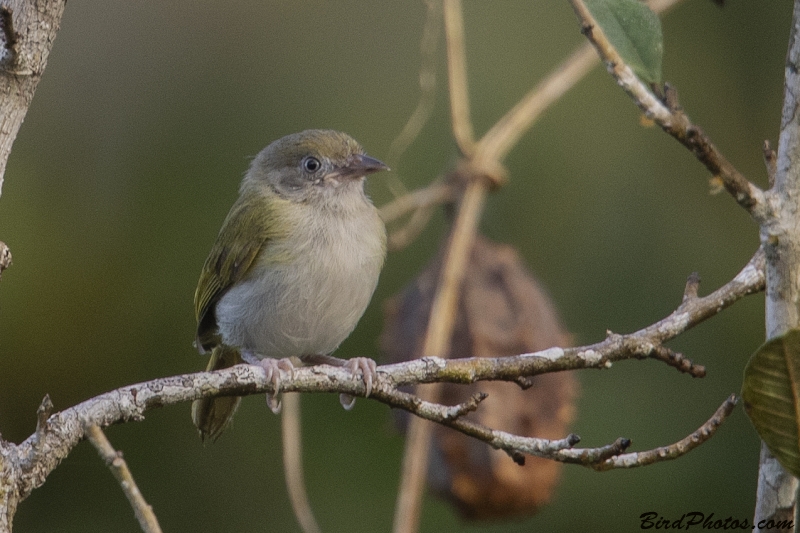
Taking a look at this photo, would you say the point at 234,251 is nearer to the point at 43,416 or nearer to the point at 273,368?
the point at 273,368

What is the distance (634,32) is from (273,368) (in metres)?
1.23

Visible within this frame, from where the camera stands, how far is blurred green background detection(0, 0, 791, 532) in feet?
19.4

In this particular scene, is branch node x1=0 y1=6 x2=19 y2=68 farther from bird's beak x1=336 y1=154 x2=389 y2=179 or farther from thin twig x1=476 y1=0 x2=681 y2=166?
thin twig x1=476 y1=0 x2=681 y2=166

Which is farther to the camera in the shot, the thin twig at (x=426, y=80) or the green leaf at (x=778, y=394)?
the thin twig at (x=426, y=80)

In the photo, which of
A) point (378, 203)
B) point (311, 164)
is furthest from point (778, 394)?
point (378, 203)

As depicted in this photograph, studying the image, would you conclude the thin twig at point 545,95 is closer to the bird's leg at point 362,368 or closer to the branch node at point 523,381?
the bird's leg at point 362,368

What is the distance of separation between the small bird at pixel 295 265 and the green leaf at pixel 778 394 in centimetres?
176

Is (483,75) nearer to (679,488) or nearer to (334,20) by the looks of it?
(334,20)

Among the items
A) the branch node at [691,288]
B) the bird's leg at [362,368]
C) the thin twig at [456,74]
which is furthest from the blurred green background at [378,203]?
the branch node at [691,288]

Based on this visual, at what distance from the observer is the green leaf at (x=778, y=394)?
2104mm

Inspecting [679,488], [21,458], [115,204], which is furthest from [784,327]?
[115,204]

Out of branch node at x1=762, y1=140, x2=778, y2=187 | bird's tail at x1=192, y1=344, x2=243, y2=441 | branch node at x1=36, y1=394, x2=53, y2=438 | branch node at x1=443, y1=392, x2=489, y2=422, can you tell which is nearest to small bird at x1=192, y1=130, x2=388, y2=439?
bird's tail at x1=192, y1=344, x2=243, y2=441

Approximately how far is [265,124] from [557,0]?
78.2 inches

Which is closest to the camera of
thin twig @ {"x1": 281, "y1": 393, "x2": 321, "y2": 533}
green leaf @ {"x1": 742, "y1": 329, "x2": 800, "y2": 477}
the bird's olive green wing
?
green leaf @ {"x1": 742, "y1": 329, "x2": 800, "y2": 477}
